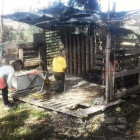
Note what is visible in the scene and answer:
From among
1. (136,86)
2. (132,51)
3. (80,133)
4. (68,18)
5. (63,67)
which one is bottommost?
(80,133)

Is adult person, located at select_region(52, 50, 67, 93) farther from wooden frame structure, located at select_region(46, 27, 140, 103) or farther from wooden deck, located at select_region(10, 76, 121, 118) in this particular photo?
wooden frame structure, located at select_region(46, 27, 140, 103)

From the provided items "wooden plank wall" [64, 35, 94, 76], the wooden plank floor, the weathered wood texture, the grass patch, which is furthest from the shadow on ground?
the weathered wood texture

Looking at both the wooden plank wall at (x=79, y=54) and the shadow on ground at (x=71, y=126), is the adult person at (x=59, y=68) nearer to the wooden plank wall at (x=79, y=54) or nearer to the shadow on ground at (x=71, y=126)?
the shadow on ground at (x=71, y=126)

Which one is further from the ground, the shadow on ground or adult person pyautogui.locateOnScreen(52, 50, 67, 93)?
adult person pyautogui.locateOnScreen(52, 50, 67, 93)

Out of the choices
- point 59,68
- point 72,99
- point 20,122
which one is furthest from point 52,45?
point 20,122

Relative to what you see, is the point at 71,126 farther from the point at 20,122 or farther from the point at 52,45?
the point at 52,45

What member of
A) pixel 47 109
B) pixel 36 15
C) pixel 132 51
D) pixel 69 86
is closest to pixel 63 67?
pixel 69 86

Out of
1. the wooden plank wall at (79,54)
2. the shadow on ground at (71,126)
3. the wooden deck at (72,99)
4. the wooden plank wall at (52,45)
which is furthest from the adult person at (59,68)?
the wooden plank wall at (52,45)

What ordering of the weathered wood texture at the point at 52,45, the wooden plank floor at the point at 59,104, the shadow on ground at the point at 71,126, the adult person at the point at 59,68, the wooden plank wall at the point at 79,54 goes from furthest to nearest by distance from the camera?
the weathered wood texture at the point at 52,45
the wooden plank wall at the point at 79,54
the adult person at the point at 59,68
the wooden plank floor at the point at 59,104
the shadow on ground at the point at 71,126

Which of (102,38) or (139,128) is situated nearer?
(139,128)

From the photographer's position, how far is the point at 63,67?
8.78 metres

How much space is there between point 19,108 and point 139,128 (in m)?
4.13

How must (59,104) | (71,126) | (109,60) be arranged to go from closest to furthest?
(71,126) → (109,60) → (59,104)

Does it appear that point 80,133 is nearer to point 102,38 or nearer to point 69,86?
point 69,86
